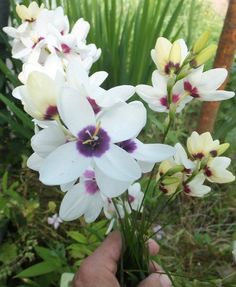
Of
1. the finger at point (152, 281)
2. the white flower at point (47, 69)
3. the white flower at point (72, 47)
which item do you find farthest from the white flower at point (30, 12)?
the finger at point (152, 281)

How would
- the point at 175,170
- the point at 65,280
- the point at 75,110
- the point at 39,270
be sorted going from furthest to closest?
1. the point at 39,270
2. the point at 65,280
3. the point at 175,170
4. the point at 75,110

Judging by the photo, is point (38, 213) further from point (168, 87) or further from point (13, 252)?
point (168, 87)

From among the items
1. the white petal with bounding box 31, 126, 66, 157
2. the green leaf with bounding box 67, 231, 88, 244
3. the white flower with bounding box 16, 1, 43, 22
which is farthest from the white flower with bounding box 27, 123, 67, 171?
the green leaf with bounding box 67, 231, 88, 244

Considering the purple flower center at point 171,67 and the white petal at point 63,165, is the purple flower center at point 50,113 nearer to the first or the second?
the white petal at point 63,165

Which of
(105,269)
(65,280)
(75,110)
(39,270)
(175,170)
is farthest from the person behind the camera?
(39,270)

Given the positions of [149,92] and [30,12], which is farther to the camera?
[30,12]

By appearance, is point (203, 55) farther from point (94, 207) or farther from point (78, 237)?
point (78, 237)

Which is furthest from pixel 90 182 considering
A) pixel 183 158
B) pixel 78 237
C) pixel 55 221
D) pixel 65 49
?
pixel 55 221
